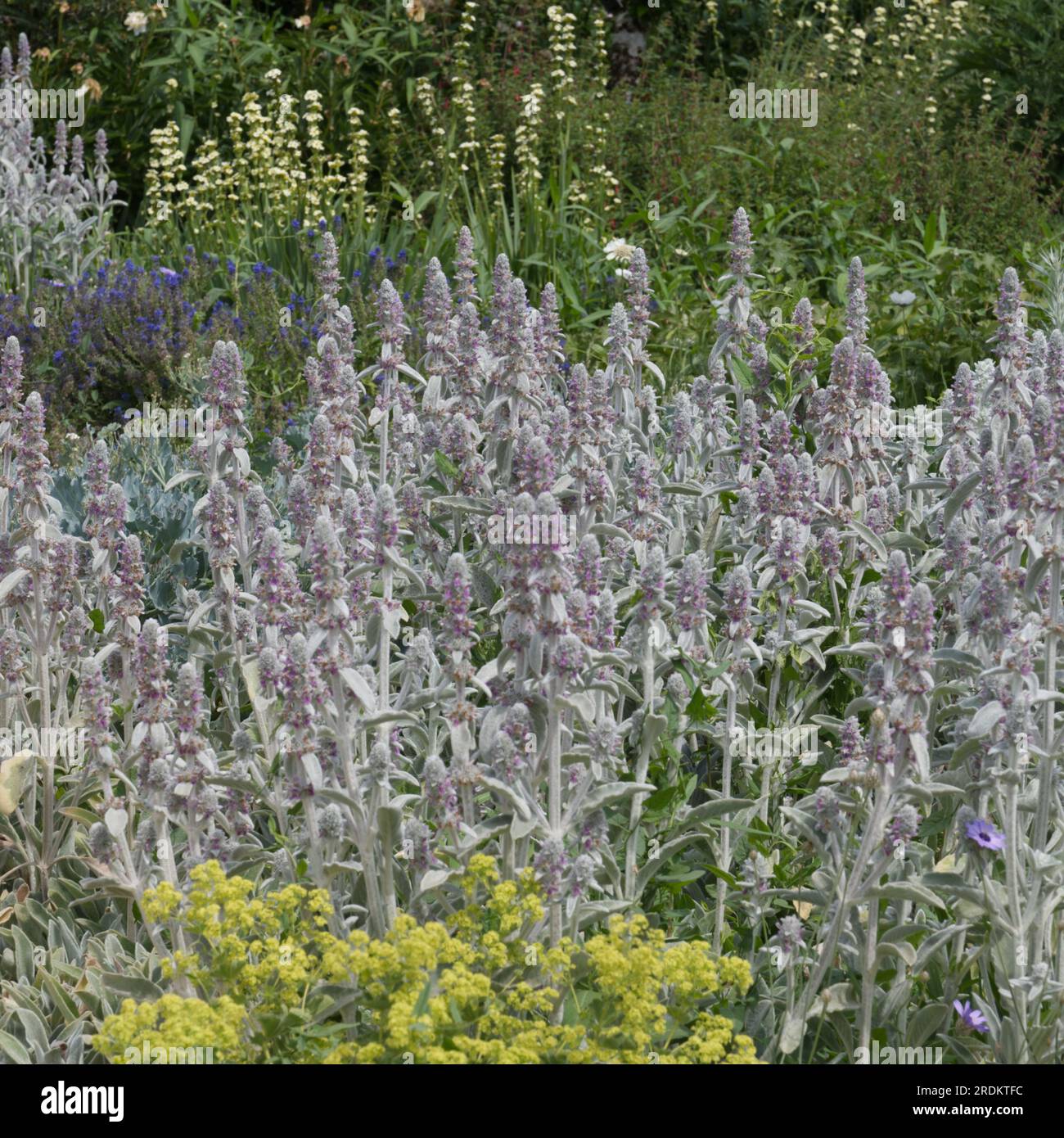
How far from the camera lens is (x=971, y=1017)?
3.04 metres

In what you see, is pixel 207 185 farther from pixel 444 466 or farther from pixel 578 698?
pixel 578 698

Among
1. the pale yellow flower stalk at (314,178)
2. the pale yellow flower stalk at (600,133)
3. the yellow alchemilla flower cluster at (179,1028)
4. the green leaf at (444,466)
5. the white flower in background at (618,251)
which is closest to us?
the yellow alchemilla flower cluster at (179,1028)

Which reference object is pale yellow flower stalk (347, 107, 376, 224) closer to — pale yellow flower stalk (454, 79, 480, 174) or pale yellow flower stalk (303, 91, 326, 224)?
pale yellow flower stalk (303, 91, 326, 224)

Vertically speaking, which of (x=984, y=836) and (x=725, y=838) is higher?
(x=984, y=836)

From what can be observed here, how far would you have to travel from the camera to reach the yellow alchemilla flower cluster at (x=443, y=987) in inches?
104

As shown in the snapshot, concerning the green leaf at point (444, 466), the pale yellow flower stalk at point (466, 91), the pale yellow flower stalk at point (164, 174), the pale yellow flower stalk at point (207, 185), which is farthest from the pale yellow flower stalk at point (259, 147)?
the green leaf at point (444, 466)

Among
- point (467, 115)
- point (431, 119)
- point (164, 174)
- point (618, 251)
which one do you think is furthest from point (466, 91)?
point (618, 251)

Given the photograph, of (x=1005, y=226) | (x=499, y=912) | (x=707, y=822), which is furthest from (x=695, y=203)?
(x=499, y=912)

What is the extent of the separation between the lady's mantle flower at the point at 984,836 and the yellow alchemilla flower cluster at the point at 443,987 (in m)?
0.52

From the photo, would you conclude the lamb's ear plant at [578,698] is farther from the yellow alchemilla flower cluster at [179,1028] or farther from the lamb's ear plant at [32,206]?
the lamb's ear plant at [32,206]

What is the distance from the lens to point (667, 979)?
2771mm

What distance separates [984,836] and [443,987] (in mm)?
1078

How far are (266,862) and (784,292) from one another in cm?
454

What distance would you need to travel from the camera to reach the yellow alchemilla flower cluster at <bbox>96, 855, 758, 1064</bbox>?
8.68ft
